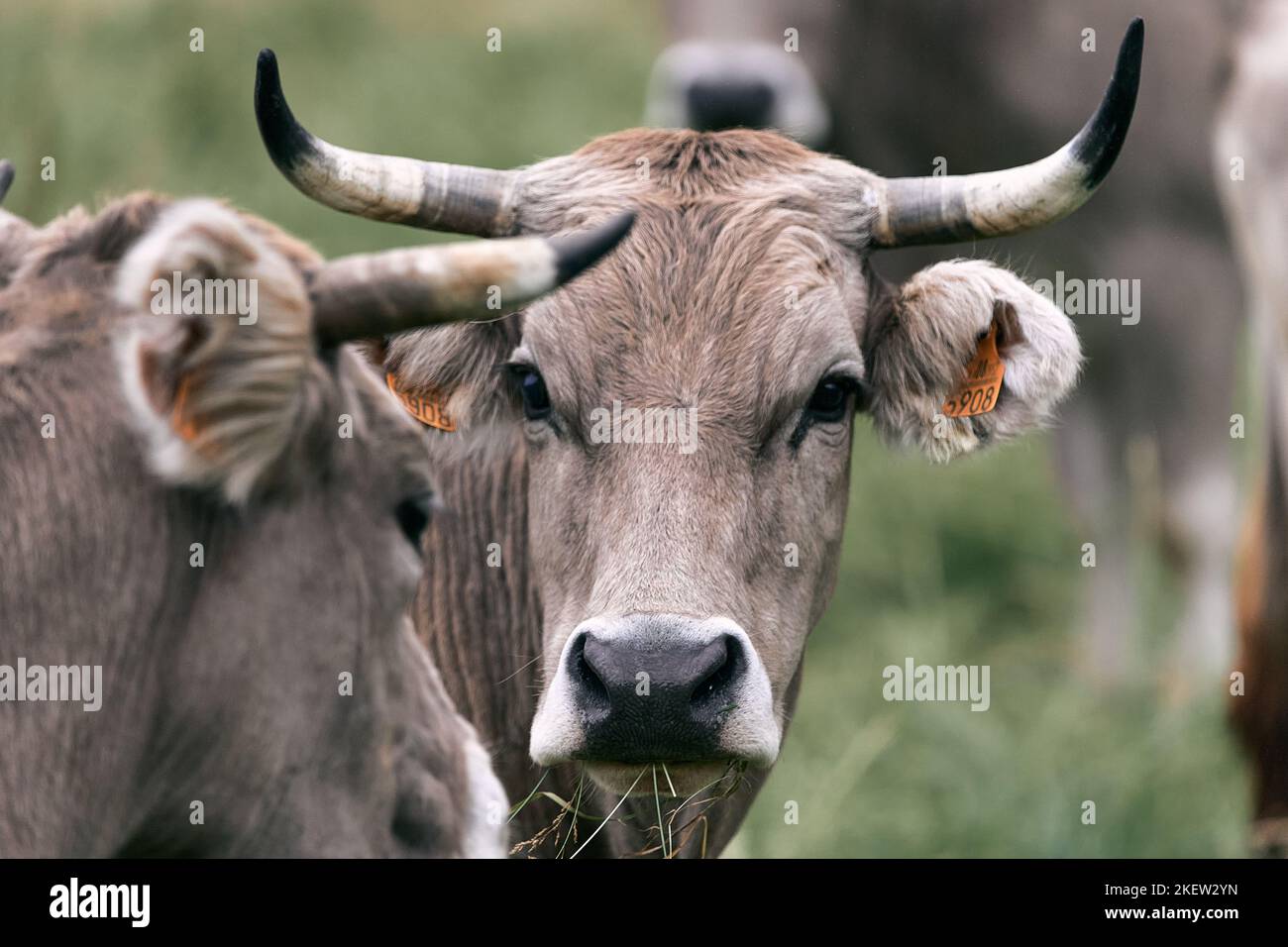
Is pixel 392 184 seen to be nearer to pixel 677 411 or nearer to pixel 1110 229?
pixel 677 411

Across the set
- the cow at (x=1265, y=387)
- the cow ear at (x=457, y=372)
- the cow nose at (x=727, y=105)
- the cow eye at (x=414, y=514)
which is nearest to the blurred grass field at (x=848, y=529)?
the cow at (x=1265, y=387)

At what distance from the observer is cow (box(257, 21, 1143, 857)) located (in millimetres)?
3582

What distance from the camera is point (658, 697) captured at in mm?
3428

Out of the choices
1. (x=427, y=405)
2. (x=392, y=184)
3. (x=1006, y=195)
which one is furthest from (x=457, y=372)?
(x=1006, y=195)

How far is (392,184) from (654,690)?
137cm

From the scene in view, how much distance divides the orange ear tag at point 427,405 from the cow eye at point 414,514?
1307 millimetres

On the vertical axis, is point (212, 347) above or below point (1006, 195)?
below

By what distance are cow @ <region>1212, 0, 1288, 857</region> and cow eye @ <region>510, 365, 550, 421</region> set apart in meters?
2.59

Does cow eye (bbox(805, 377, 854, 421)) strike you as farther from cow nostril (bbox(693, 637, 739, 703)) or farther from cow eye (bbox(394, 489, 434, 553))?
cow eye (bbox(394, 489, 434, 553))

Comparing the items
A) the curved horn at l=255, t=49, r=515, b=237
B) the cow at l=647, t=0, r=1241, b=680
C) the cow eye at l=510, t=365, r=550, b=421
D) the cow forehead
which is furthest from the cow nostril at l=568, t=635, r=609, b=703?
the cow at l=647, t=0, r=1241, b=680

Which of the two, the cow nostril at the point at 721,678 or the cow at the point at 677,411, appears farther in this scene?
the cow at the point at 677,411

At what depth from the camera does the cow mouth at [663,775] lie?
3.58 m

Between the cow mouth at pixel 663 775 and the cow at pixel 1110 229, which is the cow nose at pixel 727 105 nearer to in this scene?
the cow at pixel 1110 229

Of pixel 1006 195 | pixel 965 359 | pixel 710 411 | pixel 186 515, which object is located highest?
pixel 1006 195
